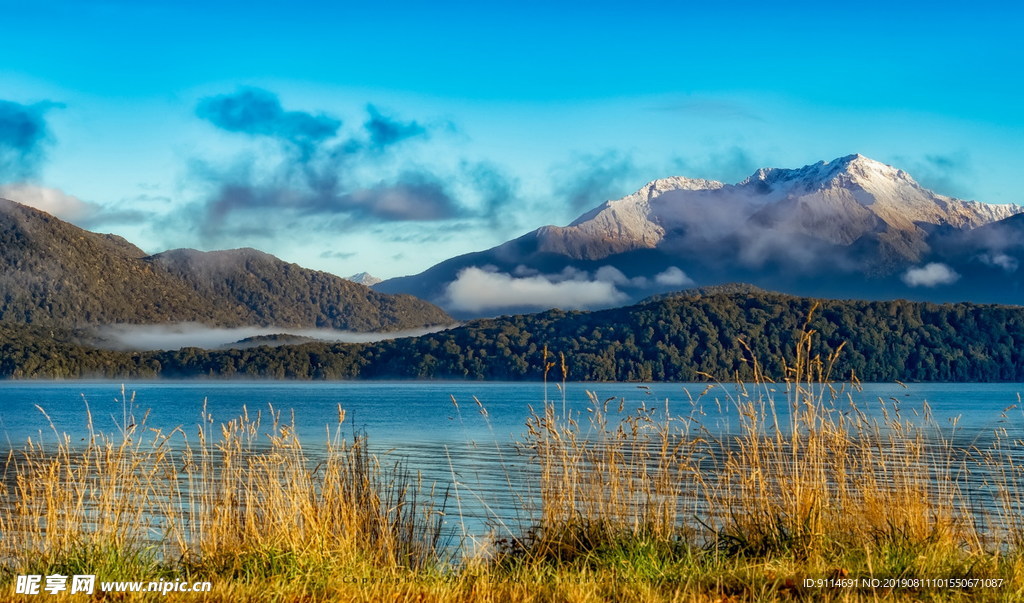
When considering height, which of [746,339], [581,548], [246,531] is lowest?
[581,548]

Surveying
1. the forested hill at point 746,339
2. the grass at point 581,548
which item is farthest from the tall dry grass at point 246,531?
the forested hill at point 746,339

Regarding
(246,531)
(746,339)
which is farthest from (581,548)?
(746,339)

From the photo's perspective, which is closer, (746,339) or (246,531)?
(246,531)

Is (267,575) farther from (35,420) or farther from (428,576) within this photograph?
(35,420)

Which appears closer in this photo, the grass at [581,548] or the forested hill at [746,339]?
the grass at [581,548]

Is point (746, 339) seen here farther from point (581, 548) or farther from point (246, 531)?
point (246, 531)

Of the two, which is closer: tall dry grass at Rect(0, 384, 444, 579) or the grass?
the grass

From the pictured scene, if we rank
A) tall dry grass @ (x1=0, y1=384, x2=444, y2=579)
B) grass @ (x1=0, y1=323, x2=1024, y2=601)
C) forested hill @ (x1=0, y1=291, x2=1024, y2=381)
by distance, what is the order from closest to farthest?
grass @ (x1=0, y1=323, x2=1024, y2=601)
tall dry grass @ (x1=0, y1=384, x2=444, y2=579)
forested hill @ (x1=0, y1=291, x2=1024, y2=381)

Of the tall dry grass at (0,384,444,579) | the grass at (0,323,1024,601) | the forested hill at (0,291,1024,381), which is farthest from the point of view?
the forested hill at (0,291,1024,381)

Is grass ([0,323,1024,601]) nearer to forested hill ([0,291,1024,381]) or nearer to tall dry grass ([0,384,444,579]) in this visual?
tall dry grass ([0,384,444,579])

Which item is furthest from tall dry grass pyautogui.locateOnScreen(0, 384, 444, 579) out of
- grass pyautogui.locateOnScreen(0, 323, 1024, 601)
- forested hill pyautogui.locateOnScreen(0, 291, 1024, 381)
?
forested hill pyautogui.locateOnScreen(0, 291, 1024, 381)

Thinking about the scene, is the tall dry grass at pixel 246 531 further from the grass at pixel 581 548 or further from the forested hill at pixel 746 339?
the forested hill at pixel 746 339

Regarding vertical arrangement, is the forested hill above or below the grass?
above

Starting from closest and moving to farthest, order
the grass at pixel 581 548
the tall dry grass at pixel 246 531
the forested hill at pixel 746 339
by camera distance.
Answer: the grass at pixel 581 548
the tall dry grass at pixel 246 531
the forested hill at pixel 746 339
